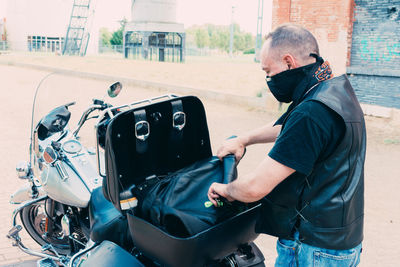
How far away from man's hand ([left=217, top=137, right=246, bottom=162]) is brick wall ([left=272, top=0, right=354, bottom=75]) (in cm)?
1034

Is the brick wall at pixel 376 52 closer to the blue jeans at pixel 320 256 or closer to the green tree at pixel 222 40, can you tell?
the blue jeans at pixel 320 256

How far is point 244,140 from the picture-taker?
8.54ft

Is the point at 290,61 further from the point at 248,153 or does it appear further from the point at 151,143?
the point at 248,153

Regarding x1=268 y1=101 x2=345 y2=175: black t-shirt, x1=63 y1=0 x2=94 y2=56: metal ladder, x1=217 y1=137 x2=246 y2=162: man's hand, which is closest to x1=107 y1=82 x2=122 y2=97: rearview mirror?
x1=217 y1=137 x2=246 y2=162: man's hand

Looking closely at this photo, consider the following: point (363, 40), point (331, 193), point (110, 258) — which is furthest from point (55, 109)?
point (363, 40)

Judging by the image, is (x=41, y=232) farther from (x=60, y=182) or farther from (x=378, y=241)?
(x=378, y=241)

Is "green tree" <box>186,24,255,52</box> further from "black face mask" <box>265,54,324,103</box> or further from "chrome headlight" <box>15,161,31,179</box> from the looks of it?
"black face mask" <box>265,54,324,103</box>

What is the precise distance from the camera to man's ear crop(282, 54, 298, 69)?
81.3 inches

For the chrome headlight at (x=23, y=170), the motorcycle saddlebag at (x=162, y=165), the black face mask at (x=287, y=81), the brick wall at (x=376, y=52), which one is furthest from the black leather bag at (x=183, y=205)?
the brick wall at (x=376, y=52)

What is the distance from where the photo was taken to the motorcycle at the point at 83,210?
7.08 feet

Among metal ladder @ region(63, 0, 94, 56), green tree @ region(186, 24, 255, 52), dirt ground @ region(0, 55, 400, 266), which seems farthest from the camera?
green tree @ region(186, 24, 255, 52)

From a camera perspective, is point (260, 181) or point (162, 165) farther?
point (162, 165)

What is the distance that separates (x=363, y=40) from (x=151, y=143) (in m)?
11.0

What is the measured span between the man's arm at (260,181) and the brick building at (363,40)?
10351mm
